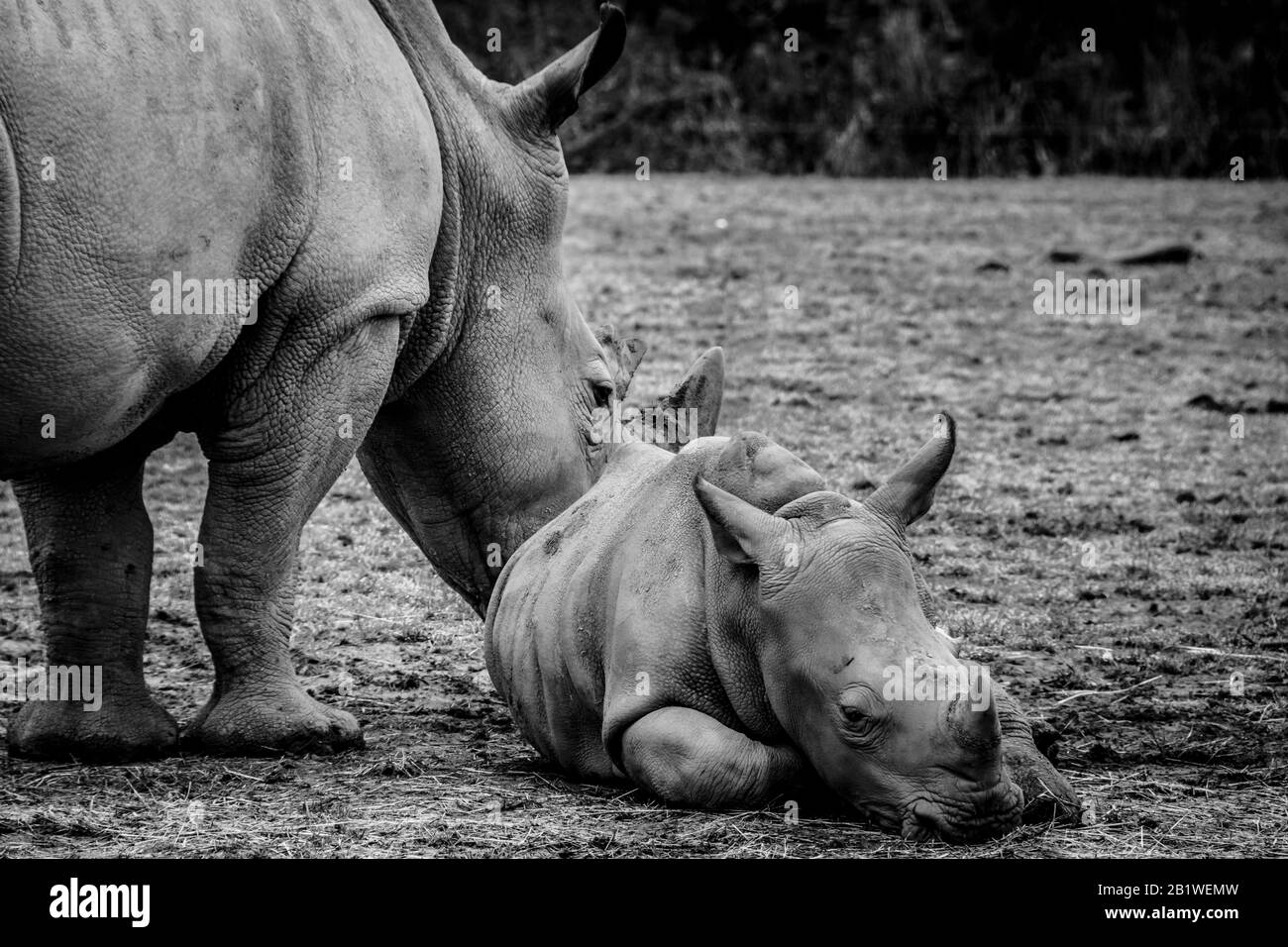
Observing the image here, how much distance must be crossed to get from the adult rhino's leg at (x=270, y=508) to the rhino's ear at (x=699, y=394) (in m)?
0.82

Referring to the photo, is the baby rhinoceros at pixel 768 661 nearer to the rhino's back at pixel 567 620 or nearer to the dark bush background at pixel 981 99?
the rhino's back at pixel 567 620

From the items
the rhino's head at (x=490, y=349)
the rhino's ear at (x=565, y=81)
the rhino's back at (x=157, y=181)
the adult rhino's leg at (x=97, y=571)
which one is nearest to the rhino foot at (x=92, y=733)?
the adult rhino's leg at (x=97, y=571)

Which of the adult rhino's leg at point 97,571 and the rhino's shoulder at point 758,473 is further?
the adult rhino's leg at point 97,571

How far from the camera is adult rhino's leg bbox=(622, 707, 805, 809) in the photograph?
5.01 metres

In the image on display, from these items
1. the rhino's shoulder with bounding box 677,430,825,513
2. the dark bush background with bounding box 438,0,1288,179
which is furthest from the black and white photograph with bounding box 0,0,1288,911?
the dark bush background with bounding box 438,0,1288,179

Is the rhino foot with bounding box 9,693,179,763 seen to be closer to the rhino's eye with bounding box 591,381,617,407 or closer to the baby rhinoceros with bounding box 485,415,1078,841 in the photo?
the baby rhinoceros with bounding box 485,415,1078,841

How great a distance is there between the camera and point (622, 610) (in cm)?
525

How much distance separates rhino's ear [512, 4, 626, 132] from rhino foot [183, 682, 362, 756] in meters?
2.00

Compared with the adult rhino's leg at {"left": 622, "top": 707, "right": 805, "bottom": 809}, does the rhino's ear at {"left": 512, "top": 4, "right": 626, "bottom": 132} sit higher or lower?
higher

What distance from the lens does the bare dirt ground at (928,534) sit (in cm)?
510

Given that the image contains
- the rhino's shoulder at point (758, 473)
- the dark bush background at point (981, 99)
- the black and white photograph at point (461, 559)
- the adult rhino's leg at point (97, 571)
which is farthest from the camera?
the dark bush background at point (981, 99)

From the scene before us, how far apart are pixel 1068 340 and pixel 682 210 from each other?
13.0ft
